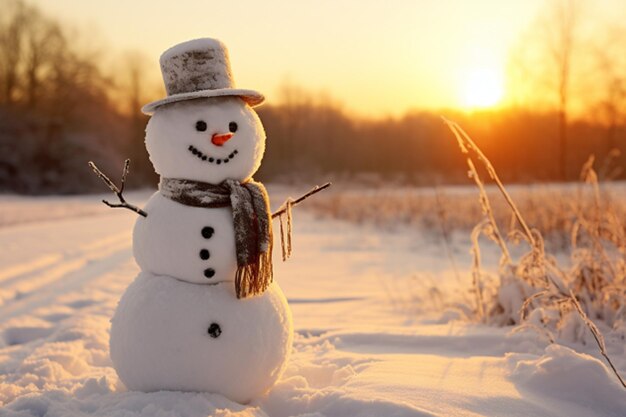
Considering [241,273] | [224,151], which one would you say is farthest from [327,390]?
[224,151]

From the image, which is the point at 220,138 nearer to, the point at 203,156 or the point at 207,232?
the point at 203,156

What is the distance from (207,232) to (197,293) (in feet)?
0.83

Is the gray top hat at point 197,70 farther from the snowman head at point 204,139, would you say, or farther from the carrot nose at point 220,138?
the carrot nose at point 220,138

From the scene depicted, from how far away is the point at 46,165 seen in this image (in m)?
28.4

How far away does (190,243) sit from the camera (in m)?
2.24

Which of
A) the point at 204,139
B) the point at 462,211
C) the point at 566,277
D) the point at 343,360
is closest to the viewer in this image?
the point at 204,139

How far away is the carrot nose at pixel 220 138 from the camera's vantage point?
2.27m

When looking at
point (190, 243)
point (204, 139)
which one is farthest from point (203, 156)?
point (190, 243)

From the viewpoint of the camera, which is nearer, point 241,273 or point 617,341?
point 241,273

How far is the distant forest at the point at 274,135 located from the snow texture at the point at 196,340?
54.9 ft

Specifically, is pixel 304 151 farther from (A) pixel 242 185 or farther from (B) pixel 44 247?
(A) pixel 242 185

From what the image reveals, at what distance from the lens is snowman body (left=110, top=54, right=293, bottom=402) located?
2.19 meters

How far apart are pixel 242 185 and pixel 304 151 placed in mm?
46470

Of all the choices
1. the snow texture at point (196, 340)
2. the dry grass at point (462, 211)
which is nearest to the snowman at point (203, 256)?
the snow texture at point (196, 340)
